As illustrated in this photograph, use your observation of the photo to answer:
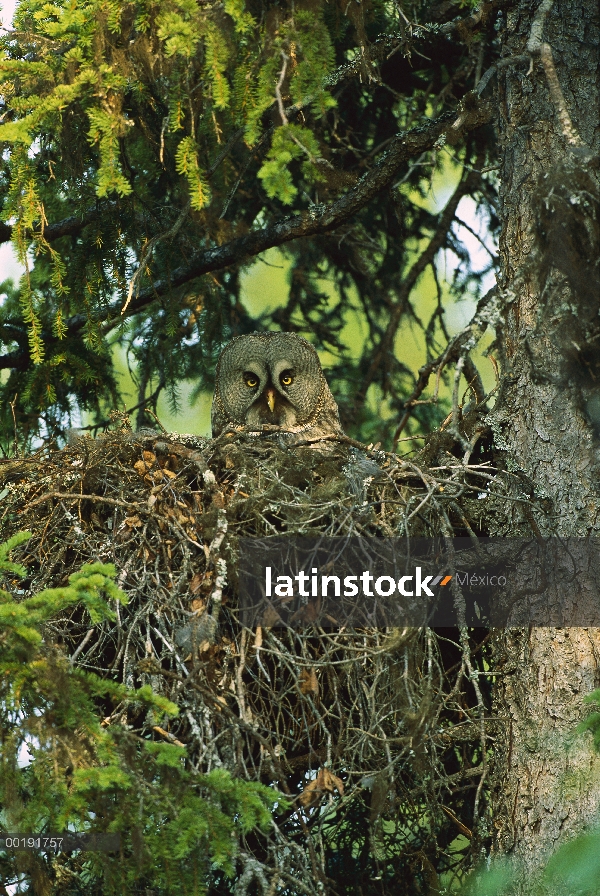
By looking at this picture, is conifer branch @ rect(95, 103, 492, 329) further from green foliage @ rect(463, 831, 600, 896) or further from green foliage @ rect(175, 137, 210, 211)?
green foliage @ rect(463, 831, 600, 896)

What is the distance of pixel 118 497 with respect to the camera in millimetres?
3947

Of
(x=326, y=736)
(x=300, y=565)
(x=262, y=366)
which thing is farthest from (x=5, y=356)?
(x=326, y=736)

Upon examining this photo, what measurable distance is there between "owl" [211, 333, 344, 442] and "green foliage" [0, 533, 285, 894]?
262cm

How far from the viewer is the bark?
3.14m

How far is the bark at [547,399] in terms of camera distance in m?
3.14

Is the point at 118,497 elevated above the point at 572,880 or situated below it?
above

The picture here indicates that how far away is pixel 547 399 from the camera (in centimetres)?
384

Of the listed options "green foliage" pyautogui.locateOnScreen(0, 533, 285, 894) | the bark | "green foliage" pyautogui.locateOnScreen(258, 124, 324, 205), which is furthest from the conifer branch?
"green foliage" pyautogui.locateOnScreen(0, 533, 285, 894)

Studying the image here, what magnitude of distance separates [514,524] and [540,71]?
1.64 m

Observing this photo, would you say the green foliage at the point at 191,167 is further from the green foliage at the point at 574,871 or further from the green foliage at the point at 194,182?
the green foliage at the point at 574,871

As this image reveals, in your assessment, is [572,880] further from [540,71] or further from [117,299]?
[117,299]

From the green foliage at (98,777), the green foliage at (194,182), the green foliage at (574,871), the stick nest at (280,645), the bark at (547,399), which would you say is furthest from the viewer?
the green foliage at (194,182)

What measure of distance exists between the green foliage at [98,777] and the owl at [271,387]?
8.59ft

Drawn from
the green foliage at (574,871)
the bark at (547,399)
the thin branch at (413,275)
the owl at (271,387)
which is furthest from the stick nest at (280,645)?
the thin branch at (413,275)
